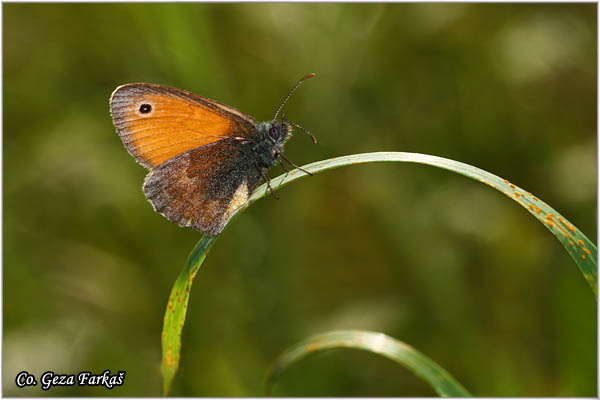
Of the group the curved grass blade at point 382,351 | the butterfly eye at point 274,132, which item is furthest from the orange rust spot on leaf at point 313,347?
the butterfly eye at point 274,132

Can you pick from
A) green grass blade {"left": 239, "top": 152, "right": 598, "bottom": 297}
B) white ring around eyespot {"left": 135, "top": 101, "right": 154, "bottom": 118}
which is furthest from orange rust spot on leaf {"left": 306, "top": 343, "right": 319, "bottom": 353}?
white ring around eyespot {"left": 135, "top": 101, "right": 154, "bottom": 118}

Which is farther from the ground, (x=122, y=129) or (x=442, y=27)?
(x=442, y=27)

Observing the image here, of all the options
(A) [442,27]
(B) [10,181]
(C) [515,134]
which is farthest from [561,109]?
(B) [10,181]

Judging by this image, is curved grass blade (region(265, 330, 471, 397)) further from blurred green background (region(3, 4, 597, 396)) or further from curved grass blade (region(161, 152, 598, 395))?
blurred green background (region(3, 4, 597, 396))

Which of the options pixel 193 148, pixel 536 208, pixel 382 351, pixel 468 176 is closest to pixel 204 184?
pixel 193 148

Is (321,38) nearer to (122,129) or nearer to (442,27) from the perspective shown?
(442,27)

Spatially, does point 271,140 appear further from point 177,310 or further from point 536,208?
point 536,208
